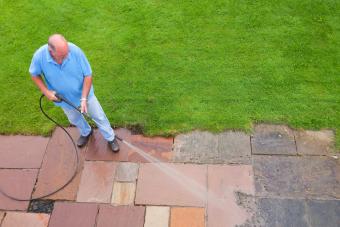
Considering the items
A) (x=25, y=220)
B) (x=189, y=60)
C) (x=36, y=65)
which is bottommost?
(x=25, y=220)

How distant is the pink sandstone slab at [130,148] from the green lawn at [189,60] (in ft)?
0.56

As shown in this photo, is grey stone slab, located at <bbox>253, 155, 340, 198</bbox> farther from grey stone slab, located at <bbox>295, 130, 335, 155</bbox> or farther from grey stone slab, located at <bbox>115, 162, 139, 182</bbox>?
grey stone slab, located at <bbox>115, 162, 139, 182</bbox>

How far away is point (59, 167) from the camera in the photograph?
520cm

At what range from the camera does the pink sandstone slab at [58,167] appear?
16.4ft

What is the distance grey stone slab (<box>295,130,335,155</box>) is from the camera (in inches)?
197

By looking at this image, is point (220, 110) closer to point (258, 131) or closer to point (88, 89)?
point (258, 131)

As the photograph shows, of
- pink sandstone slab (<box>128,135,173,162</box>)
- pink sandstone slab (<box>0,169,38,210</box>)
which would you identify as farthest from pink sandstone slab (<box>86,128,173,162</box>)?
pink sandstone slab (<box>0,169,38,210</box>)

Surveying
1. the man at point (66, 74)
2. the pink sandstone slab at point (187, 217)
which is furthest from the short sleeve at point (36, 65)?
the pink sandstone slab at point (187, 217)

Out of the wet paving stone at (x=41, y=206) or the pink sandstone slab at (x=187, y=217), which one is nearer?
the pink sandstone slab at (x=187, y=217)

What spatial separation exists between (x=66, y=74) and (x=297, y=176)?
3003 millimetres

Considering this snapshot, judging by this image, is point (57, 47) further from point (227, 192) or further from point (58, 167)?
point (227, 192)

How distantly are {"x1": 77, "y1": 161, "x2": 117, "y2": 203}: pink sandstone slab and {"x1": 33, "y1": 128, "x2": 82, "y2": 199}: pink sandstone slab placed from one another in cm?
13

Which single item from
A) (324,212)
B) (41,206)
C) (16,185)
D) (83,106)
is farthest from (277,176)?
(16,185)

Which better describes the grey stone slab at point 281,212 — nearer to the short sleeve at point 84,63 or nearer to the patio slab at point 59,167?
the patio slab at point 59,167
